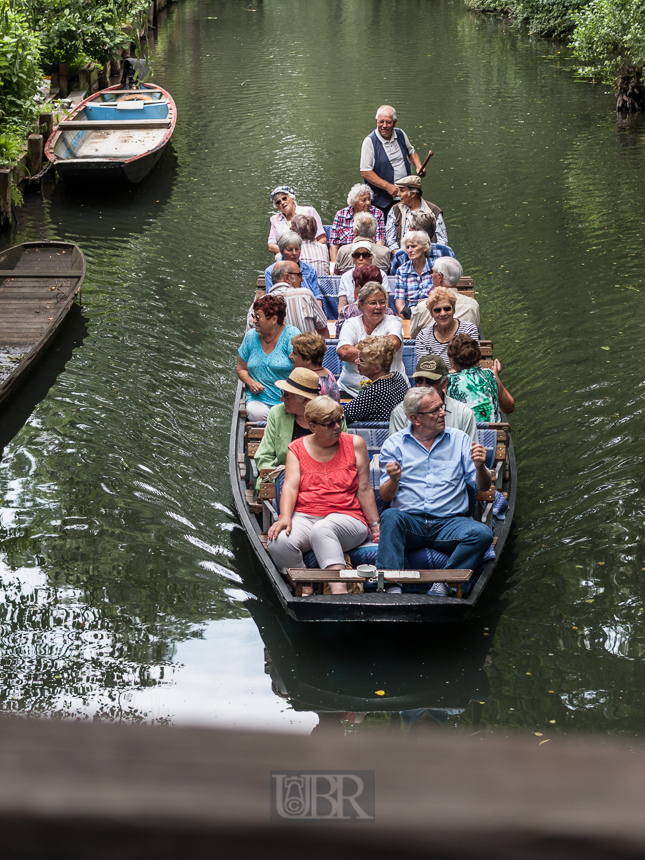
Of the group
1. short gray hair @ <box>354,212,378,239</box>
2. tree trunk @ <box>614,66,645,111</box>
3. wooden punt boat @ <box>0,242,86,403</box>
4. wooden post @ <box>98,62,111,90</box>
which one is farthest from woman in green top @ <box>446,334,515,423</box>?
wooden post @ <box>98,62,111,90</box>

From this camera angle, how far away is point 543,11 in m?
29.1

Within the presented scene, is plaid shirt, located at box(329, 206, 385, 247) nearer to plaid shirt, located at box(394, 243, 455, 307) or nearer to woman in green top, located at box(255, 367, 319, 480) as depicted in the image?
plaid shirt, located at box(394, 243, 455, 307)

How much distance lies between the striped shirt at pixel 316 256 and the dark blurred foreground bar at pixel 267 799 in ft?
28.9

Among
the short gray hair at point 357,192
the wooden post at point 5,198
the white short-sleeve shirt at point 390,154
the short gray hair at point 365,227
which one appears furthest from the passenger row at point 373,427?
the wooden post at point 5,198

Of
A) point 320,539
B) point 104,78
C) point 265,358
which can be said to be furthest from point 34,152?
point 320,539

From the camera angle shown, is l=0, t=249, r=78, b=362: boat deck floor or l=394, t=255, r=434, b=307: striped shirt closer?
l=394, t=255, r=434, b=307: striped shirt

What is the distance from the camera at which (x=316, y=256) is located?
9.29 m

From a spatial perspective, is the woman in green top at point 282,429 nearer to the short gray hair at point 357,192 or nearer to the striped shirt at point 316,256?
the striped shirt at point 316,256

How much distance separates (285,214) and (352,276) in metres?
2.04

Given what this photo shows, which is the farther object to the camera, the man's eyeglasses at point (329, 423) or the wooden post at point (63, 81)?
the wooden post at point (63, 81)

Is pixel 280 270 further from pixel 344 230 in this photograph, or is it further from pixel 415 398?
pixel 415 398

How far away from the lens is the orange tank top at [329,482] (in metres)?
5.46

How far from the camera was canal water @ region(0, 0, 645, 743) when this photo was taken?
5.27 meters

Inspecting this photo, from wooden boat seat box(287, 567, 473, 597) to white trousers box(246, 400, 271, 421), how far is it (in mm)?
2044
